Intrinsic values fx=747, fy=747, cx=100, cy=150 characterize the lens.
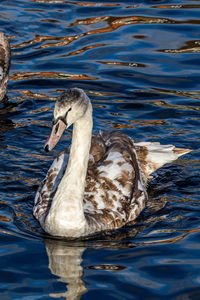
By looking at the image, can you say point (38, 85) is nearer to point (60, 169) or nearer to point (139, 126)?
point (139, 126)

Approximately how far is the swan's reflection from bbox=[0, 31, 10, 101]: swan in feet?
18.3

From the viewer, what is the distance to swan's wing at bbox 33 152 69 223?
352 inches

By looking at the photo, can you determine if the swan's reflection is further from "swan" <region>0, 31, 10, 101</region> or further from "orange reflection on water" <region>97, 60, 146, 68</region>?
"orange reflection on water" <region>97, 60, 146, 68</region>

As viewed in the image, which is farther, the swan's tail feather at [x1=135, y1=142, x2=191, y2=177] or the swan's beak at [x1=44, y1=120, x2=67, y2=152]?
the swan's tail feather at [x1=135, y1=142, x2=191, y2=177]

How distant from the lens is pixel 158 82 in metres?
13.9

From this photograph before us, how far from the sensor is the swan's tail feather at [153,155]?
34.3 ft

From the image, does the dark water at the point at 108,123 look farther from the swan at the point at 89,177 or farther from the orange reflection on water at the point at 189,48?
the swan at the point at 89,177

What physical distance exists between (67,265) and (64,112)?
5.26 feet

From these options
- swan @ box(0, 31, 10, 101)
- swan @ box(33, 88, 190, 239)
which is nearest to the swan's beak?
swan @ box(33, 88, 190, 239)

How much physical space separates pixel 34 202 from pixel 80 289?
2240mm

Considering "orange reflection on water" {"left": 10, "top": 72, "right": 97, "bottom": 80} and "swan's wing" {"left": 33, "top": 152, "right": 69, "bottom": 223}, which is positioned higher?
"swan's wing" {"left": 33, "top": 152, "right": 69, "bottom": 223}

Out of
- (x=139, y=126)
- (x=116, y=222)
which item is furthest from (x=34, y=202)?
(x=139, y=126)

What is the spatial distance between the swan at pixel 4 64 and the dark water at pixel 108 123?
0.92 feet

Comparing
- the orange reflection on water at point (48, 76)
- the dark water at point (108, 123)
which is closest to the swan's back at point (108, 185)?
the dark water at point (108, 123)
